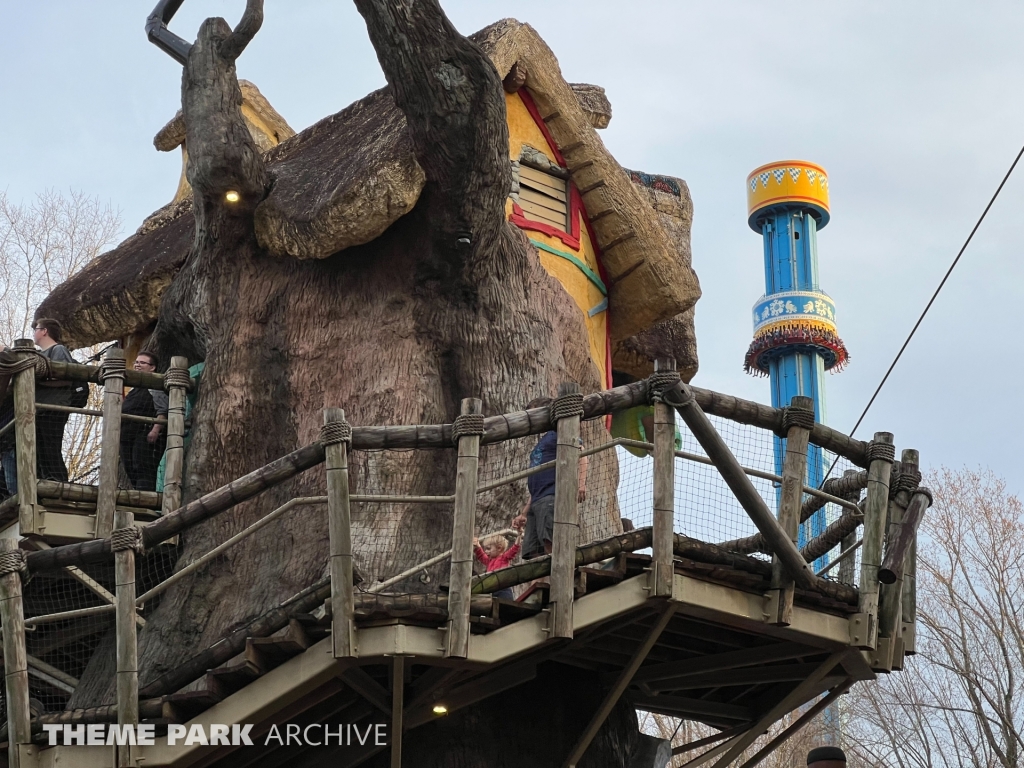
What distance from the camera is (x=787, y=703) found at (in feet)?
27.6

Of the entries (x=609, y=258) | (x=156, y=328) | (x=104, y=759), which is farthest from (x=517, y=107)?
(x=104, y=759)

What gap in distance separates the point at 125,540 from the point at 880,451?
3.90 m

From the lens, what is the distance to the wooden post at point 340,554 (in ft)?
22.1

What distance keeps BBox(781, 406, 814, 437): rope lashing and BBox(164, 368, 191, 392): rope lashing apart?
4.00 m

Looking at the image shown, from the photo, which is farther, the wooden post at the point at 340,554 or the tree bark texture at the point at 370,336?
the tree bark texture at the point at 370,336

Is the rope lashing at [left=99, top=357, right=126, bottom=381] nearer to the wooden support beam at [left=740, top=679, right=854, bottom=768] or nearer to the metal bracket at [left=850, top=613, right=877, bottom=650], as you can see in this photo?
the wooden support beam at [left=740, top=679, right=854, bottom=768]

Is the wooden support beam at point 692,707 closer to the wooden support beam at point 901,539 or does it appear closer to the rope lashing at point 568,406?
the wooden support beam at point 901,539

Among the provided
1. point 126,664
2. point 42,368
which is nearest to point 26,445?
point 42,368

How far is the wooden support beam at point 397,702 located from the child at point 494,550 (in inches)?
37.8

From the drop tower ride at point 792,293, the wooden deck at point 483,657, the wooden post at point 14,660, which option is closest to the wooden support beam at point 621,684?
the wooden deck at point 483,657

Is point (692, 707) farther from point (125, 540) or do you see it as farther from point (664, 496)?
point (125, 540)

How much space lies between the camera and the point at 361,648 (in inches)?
268

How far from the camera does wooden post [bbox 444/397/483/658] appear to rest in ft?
22.1

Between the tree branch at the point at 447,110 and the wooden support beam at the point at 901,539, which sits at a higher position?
the tree branch at the point at 447,110
